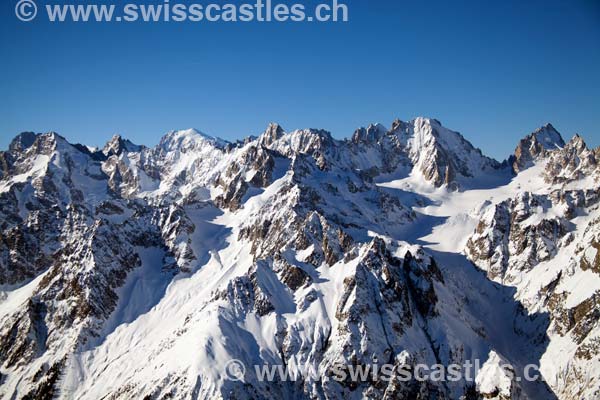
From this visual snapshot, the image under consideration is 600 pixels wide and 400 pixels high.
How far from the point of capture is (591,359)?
134 metres

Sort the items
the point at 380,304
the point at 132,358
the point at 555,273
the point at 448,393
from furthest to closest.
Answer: the point at 555,273 < the point at 132,358 < the point at 380,304 < the point at 448,393

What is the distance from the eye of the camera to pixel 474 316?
177000 millimetres

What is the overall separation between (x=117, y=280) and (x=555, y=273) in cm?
16281

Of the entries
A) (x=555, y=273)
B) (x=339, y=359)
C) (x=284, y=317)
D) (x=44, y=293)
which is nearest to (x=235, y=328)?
(x=284, y=317)

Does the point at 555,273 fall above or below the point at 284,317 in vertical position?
above

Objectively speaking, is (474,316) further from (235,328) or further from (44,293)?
(44,293)

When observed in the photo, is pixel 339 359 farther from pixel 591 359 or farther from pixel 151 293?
pixel 151 293

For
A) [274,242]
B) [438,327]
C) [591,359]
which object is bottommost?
[591,359]

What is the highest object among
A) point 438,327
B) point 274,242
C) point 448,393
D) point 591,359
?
point 274,242

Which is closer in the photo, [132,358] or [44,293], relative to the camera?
[132,358]

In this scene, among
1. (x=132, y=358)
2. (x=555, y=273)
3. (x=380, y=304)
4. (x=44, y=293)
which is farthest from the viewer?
(x=44, y=293)

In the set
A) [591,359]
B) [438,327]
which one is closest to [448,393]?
[438,327]

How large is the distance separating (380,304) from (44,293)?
126156 mm

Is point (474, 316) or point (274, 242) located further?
point (274, 242)
